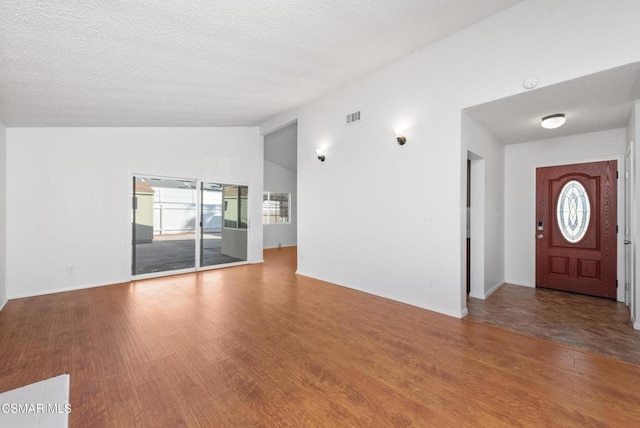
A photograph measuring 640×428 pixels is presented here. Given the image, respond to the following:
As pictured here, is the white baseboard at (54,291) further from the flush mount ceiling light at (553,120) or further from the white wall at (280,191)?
the flush mount ceiling light at (553,120)

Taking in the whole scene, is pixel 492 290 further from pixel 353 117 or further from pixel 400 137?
pixel 353 117

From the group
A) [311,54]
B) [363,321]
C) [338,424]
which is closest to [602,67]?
[311,54]

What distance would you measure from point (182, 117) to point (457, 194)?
4.49m

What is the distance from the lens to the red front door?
4023mm

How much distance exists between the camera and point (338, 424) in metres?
1.65

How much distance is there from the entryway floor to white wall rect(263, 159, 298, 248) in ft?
22.4

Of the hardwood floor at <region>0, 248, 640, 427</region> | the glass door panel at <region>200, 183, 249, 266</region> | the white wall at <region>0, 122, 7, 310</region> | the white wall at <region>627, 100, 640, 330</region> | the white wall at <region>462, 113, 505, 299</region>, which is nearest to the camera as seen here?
the hardwood floor at <region>0, 248, 640, 427</region>

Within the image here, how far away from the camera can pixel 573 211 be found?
435 cm

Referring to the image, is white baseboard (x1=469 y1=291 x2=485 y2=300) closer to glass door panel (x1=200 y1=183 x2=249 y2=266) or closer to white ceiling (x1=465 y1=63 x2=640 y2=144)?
white ceiling (x1=465 y1=63 x2=640 y2=144)

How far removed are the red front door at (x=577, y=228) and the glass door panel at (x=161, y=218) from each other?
21.1 ft

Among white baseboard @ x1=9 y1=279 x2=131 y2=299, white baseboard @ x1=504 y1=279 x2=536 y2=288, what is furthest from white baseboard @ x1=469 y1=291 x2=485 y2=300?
white baseboard @ x1=9 y1=279 x2=131 y2=299

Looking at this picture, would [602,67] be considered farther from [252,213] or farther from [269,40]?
[252,213]

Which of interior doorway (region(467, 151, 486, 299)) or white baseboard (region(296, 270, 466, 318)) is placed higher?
interior doorway (region(467, 151, 486, 299))

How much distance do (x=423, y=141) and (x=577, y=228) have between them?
9.66ft
